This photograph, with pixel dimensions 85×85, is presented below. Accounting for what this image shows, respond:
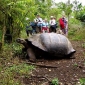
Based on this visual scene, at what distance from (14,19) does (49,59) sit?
177 cm

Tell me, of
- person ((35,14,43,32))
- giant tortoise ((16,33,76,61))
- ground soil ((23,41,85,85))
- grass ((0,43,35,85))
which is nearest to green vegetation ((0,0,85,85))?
grass ((0,43,35,85))

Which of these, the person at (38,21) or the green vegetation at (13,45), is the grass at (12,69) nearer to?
the green vegetation at (13,45)

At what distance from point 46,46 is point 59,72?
5.35ft

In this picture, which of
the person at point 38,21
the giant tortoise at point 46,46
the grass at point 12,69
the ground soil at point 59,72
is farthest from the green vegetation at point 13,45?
the person at point 38,21

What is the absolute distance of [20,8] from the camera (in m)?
8.57

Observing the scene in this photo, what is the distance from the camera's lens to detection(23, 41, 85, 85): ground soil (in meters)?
5.81

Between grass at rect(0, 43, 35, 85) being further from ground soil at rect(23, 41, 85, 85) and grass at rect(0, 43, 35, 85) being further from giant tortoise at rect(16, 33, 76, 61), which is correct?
giant tortoise at rect(16, 33, 76, 61)

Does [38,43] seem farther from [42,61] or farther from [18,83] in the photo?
[18,83]

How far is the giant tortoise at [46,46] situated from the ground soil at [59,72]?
240 mm

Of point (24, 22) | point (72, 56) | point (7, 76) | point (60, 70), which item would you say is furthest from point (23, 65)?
point (24, 22)

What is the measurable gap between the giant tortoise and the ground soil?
24cm

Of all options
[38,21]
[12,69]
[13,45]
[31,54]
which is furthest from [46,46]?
[38,21]

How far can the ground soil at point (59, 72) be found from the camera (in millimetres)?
5812

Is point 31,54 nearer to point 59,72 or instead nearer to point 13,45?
point 13,45
